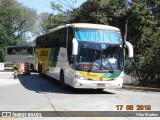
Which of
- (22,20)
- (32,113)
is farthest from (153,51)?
(22,20)

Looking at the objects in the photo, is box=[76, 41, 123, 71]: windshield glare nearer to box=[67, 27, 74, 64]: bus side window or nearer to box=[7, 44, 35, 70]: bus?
box=[67, 27, 74, 64]: bus side window

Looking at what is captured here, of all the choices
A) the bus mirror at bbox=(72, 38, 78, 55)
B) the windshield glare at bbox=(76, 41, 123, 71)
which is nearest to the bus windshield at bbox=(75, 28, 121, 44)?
the windshield glare at bbox=(76, 41, 123, 71)

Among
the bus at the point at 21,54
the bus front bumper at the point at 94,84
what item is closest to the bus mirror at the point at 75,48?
the bus front bumper at the point at 94,84

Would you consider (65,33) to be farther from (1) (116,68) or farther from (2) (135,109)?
(2) (135,109)

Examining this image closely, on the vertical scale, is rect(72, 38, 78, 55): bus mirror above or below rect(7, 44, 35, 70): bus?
above

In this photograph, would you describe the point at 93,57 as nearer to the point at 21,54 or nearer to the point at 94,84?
the point at 94,84

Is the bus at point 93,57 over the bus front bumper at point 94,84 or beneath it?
over

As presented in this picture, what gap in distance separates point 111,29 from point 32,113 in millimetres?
8371

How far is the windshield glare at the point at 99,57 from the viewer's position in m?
18.4

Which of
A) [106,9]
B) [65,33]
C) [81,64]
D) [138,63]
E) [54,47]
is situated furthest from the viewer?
[106,9]

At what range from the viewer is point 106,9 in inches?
1353

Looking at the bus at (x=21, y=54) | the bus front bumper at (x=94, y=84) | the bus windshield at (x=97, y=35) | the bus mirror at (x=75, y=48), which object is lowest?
the bus front bumper at (x=94, y=84)

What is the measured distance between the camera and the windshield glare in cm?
1843

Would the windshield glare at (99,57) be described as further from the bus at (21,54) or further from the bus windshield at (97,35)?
the bus at (21,54)
